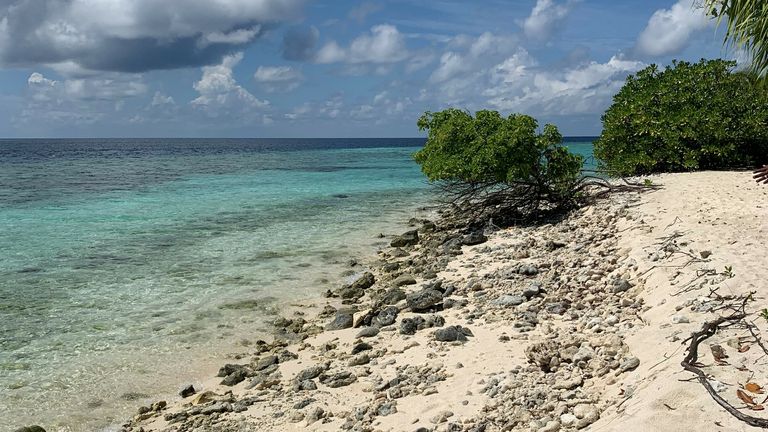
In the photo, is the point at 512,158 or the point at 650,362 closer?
the point at 650,362

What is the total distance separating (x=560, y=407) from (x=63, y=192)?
35349 millimetres

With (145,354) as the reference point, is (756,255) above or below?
above

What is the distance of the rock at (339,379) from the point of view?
287 inches

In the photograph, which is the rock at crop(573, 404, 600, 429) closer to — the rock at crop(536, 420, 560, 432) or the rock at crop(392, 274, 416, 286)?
the rock at crop(536, 420, 560, 432)

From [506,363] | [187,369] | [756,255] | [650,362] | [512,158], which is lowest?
[187,369]

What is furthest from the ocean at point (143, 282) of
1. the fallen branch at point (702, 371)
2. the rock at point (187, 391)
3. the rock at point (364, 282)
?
the fallen branch at point (702, 371)

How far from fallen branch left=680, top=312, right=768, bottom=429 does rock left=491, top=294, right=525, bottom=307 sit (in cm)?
353

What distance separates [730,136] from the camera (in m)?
16.4

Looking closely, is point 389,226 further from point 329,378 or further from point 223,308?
point 329,378

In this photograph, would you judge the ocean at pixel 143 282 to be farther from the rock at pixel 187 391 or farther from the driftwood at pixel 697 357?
the driftwood at pixel 697 357

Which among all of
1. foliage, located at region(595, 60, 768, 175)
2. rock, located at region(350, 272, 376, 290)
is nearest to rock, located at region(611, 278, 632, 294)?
rock, located at region(350, 272, 376, 290)

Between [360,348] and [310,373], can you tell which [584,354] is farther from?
[310,373]

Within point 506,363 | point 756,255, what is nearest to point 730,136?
A: point 756,255

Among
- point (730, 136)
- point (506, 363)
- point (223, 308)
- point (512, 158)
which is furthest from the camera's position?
point (730, 136)
